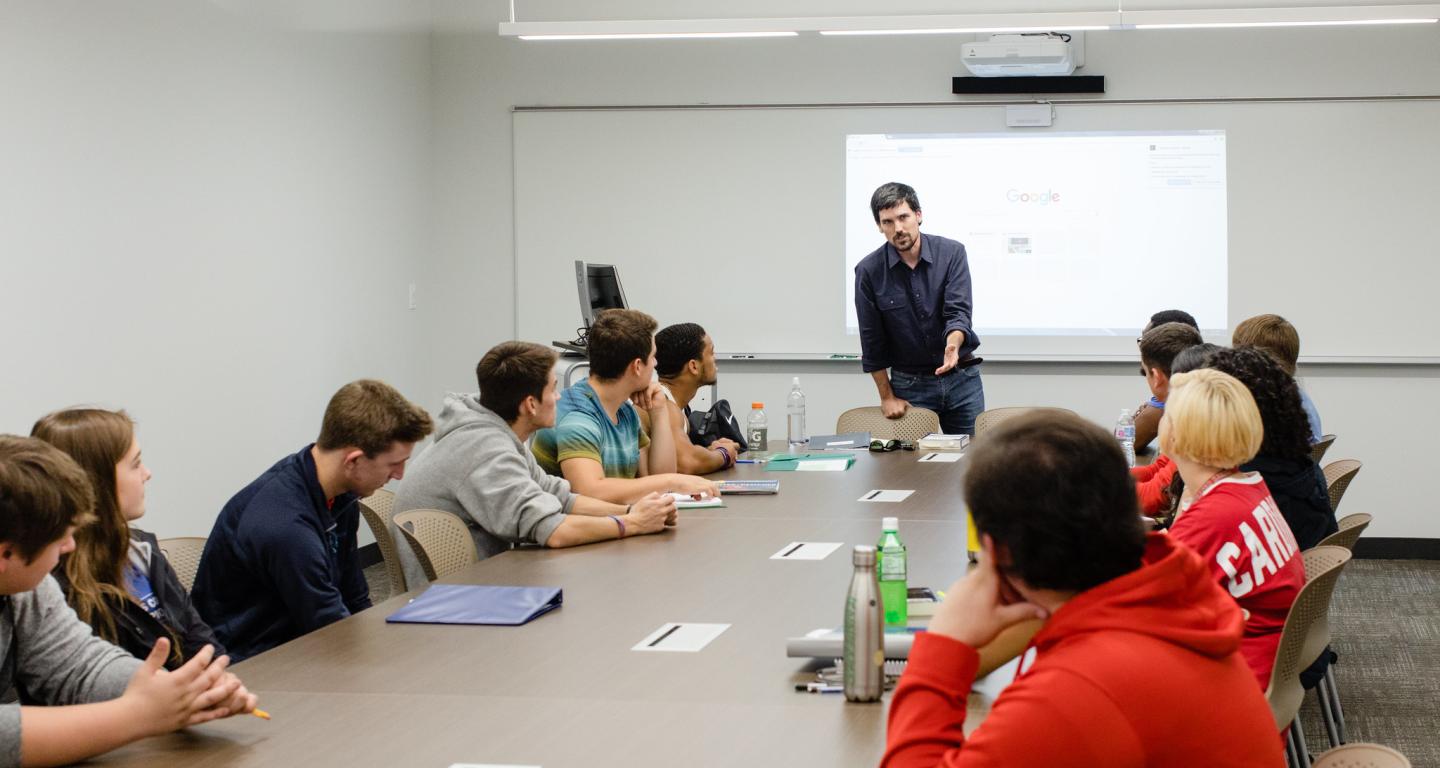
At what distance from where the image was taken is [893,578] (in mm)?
2238

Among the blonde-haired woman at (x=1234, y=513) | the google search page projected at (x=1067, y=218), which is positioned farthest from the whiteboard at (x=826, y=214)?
the blonde-haired woman at (x=1234, y=513)

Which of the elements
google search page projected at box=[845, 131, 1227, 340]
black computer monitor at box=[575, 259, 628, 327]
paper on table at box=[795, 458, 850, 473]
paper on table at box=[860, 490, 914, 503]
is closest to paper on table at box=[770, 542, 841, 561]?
paper on table at box=[860, 490, 914, 503]

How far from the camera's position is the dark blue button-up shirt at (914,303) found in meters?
5.96

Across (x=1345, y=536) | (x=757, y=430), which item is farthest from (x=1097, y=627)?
(x=757, y=430)

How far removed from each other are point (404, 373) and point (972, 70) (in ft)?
11.1

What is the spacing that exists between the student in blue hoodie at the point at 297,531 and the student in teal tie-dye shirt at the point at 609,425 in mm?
1037

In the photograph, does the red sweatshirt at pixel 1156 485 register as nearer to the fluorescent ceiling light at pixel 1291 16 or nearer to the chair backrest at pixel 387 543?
the chair backrest at pixel 387 543

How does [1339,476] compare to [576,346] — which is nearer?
[1339,476]

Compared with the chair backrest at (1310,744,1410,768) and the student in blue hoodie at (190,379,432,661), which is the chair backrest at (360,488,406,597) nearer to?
the student in blue hoodie at (190,379,432,661)

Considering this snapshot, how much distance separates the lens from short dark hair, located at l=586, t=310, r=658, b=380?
4.07m

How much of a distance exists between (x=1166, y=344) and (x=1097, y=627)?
313 cm

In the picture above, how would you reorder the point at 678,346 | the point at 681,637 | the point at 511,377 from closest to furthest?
the point at 681,637 < the point at 511,377 < the point at 678,346

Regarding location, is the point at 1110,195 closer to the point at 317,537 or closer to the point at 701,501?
the point at 701,501

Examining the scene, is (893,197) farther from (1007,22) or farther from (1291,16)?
(1291,16)
